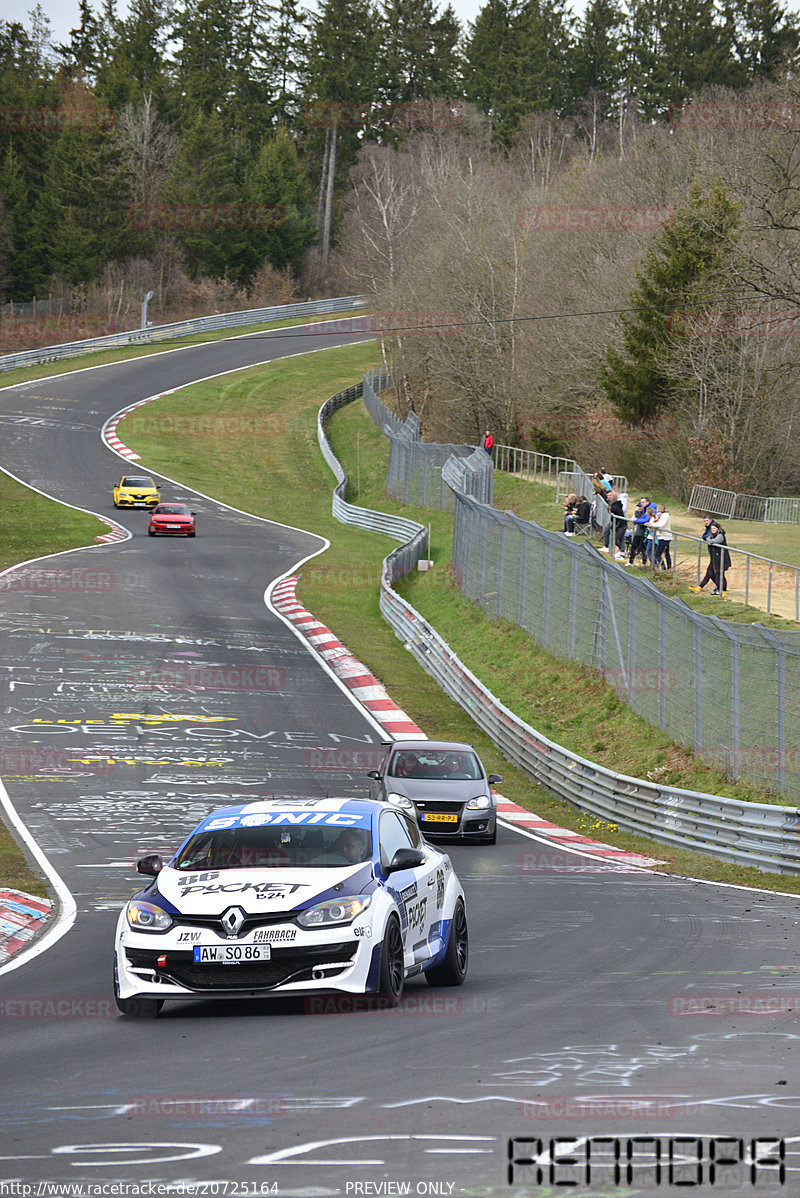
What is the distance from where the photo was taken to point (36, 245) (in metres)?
108

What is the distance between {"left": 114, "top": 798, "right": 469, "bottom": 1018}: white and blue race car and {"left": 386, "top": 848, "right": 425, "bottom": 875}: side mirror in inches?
0.4

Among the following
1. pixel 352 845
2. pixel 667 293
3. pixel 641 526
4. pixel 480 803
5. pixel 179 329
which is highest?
pixel 667 293

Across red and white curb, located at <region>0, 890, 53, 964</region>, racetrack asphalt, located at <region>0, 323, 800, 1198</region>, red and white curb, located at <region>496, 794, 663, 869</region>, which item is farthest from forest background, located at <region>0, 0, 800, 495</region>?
red and white curb, located at <region>0, 890, 53, 964</region>

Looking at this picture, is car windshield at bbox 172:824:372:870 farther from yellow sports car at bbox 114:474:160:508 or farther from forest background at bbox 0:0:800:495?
yellow sports car at bbox 114:474:160:508

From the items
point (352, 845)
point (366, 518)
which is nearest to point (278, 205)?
point (366, 518)

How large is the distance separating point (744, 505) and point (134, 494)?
76.8 ft

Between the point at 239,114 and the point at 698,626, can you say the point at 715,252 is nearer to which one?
the point at 698,626

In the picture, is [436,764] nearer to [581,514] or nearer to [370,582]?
[581,514]

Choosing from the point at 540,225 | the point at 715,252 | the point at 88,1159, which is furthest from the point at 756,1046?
the point at 540,225

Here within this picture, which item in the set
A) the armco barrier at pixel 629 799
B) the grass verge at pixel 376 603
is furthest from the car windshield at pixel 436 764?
the armco barrier at pixel 629 799

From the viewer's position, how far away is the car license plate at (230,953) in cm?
941

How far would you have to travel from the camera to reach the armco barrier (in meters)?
18.9

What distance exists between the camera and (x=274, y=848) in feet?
34.6

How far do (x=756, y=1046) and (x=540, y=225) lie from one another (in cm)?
6448
